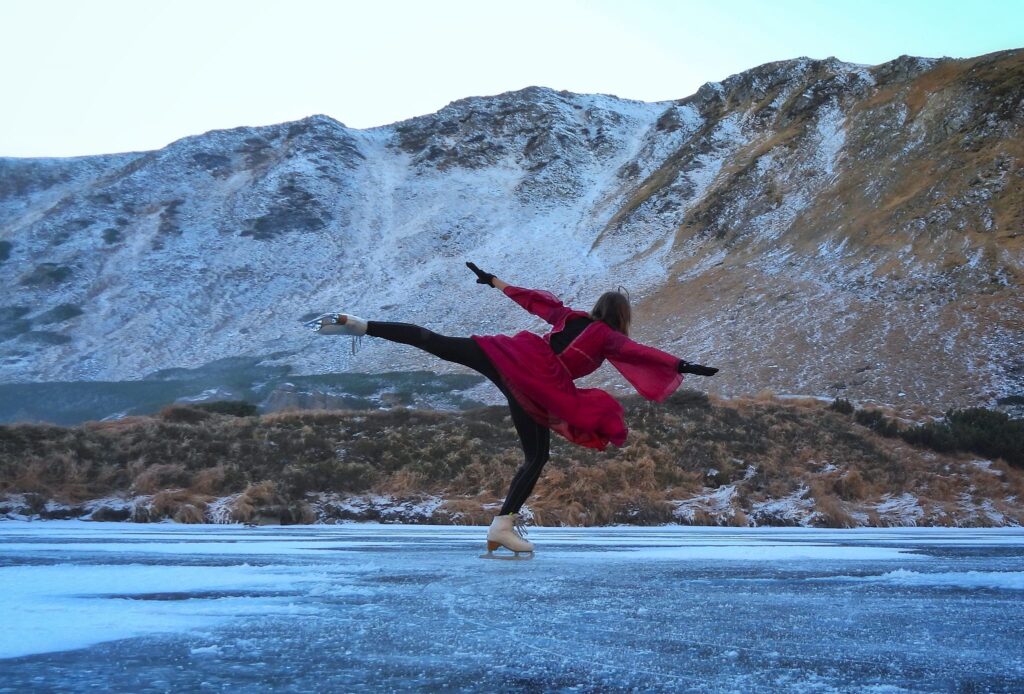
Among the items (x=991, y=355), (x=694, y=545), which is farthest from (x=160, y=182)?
(x=694, y=545)

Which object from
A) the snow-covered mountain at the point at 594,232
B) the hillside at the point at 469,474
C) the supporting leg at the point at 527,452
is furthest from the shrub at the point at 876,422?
the snow-covered mountain at the point at 594,232

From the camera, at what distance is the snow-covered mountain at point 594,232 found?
121 feet

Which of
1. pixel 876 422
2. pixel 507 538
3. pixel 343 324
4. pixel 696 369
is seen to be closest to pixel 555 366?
pixel 696 369

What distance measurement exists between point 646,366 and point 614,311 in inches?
15.7

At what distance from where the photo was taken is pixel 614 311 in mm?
4992

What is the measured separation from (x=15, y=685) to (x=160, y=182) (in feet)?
240

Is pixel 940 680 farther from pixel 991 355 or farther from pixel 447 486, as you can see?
pixel 991 355

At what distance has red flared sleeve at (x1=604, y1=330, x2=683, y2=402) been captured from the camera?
4641 mm

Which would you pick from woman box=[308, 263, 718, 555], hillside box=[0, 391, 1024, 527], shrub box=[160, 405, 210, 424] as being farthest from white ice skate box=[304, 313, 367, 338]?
shrub box=[160, 405, 210, 424]

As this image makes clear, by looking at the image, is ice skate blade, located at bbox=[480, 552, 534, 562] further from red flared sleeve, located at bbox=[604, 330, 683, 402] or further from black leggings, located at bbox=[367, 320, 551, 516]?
red flared sleeve, located at bbox=[604, 330, 683, 402]

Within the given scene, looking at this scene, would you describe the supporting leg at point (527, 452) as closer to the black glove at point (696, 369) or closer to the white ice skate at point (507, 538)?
the white ice skate at point (507, 538)

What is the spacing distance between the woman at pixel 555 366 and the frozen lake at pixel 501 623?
65cm

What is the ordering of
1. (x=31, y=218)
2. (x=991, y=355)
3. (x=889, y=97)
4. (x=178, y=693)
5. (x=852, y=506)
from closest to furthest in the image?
1. (x=178, y=693)
2. (x=852, y=506)
3. (x=991, y=355)
4. (x=889, y=97)
5. (x=31, y=218)

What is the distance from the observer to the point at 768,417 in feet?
51.4
